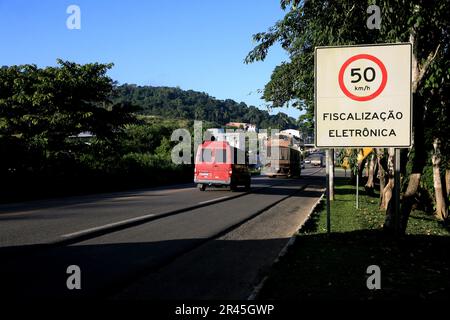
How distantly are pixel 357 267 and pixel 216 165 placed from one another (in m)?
19.1

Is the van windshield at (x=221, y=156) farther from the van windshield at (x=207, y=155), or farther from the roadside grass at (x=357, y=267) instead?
the roadside grass at (x=357, y=267)

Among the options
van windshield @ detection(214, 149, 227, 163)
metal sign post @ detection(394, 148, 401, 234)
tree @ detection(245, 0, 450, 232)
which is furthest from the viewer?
van windshield @ detection(214, 149, 227, 163)

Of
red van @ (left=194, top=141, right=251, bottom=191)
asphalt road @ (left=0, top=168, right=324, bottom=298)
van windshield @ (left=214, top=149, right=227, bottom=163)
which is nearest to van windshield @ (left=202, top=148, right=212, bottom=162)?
red van @ (left=194, top=141, right=251, bottom=191)

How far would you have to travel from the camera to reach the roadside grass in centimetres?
580

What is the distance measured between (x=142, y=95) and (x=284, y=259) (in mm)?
185142

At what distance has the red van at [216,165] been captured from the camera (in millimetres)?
25922

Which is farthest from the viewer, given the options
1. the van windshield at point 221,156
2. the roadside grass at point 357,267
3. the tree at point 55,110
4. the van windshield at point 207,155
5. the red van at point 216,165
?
the van windshield at point 207,155

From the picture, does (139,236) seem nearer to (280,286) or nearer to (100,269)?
(100,269)

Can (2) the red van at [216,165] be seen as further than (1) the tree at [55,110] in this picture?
Yes

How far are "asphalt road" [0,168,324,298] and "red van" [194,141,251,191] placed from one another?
28.8 ft

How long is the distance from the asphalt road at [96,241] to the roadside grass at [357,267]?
6.57 ft

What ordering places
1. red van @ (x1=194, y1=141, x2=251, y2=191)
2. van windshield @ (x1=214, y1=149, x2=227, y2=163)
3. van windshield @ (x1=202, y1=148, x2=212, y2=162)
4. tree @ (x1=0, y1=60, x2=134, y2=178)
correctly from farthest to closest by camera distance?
van windshield @ (x1=202, y1=148, x2=212, y2=162) < van windshield @ (x1=214, y1=149, x2=227, y2=163) < red van @ (x1=194, y1=141, x2=251, y2=191) < tree @ (x1=0, y1=60, x2=134, y2=178)

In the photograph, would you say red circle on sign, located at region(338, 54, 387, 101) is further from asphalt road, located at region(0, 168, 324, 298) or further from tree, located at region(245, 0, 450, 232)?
asphalt road, located at region(0, 168, 324, 298)

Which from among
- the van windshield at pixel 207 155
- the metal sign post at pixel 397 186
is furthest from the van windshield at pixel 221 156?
the metal sign post at pixel 397 186
